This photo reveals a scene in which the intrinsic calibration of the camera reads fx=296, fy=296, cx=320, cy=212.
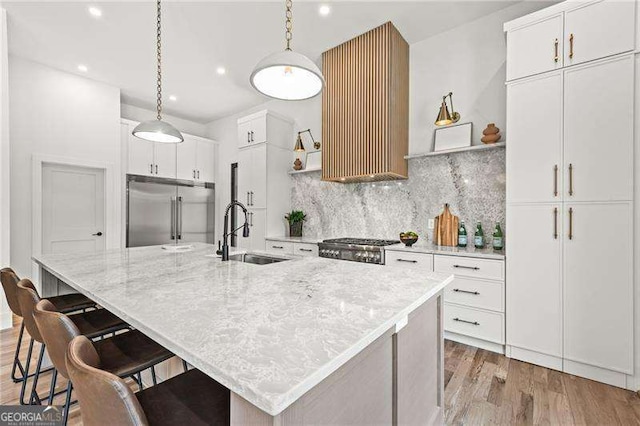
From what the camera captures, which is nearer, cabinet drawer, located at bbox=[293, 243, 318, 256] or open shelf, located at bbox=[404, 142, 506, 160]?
open shelf, located at bbox=[404, 142, 506, 160]

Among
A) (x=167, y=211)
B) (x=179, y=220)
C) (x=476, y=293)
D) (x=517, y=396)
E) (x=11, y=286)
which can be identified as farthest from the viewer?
(x=179, y=220)

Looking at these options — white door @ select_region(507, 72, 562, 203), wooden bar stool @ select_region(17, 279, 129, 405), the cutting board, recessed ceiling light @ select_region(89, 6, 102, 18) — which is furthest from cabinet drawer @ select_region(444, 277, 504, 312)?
recessed ceiling light @ select_region(89, 6, 102, 18)

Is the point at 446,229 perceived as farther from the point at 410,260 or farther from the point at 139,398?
the point at 139,398

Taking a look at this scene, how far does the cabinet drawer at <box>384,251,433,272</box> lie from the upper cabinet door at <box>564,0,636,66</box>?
1856mm

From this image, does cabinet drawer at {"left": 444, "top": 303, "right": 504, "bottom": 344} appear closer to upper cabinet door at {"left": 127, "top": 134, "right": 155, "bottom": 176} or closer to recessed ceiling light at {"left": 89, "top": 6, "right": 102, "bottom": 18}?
recessed ceiling light at {"left": 89, "top": 6, "right": 102, "bottom": 18}

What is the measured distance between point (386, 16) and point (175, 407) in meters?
3.56

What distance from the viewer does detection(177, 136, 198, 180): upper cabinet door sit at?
5.38 meters

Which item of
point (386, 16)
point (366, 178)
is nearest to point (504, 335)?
point (366, 178)

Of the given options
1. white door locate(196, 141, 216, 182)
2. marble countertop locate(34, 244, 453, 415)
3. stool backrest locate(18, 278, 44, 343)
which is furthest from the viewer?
white door locate(196, 141, 216, 182)

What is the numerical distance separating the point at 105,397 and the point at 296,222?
3.85 metres

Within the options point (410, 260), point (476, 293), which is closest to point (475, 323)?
point (476, 293)

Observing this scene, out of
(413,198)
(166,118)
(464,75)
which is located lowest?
(413,198)

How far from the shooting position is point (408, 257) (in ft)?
9.47

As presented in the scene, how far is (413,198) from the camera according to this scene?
11.4 ft
